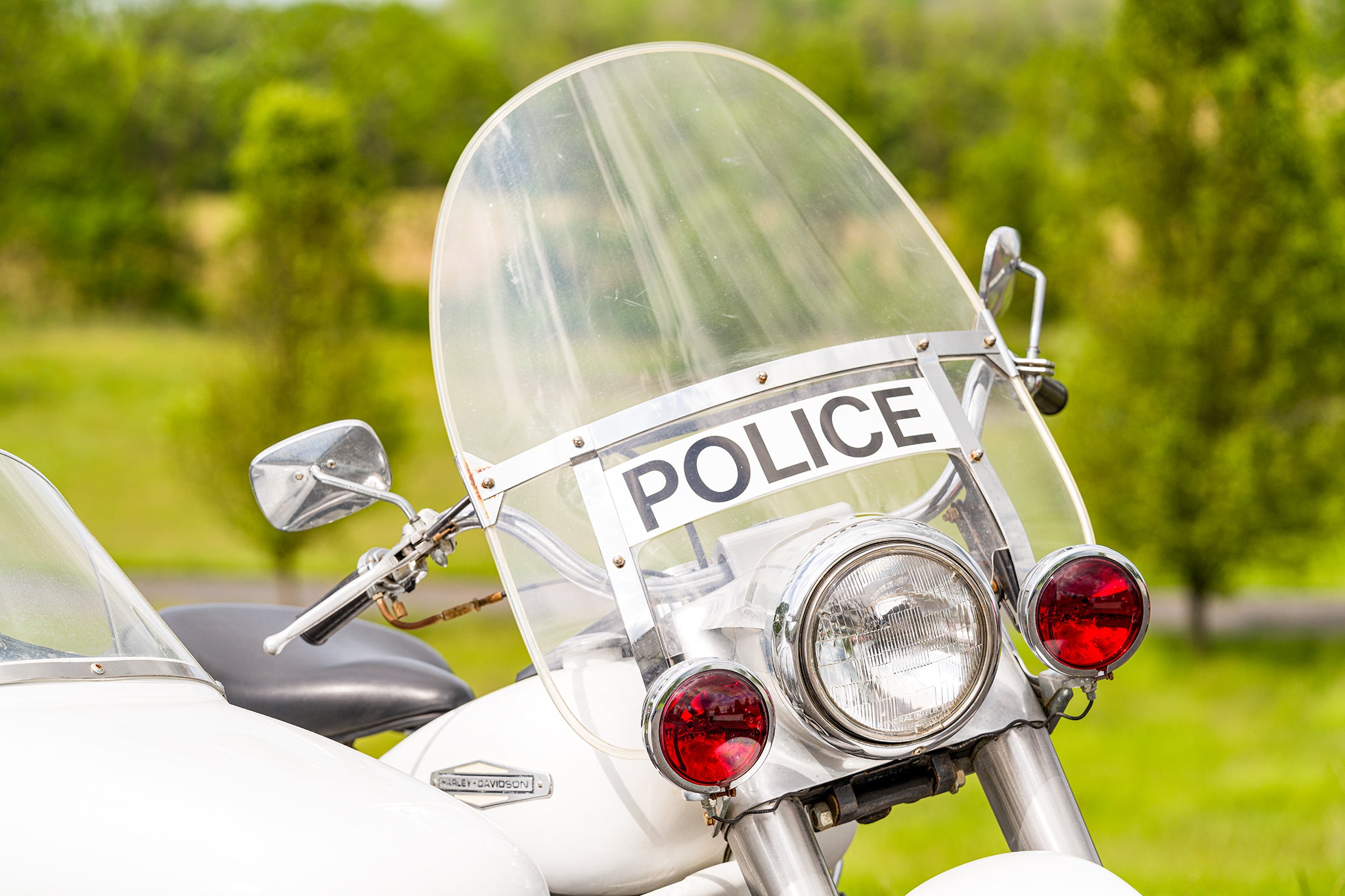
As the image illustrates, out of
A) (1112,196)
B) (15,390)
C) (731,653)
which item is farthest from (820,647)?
(15,390)

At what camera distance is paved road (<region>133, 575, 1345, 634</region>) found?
9.22 m

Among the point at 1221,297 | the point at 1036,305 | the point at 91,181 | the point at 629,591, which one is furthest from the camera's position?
the point at 91,181

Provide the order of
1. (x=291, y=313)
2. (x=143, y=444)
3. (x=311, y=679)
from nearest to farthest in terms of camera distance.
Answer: (x=311, y=679)
(x=291, y=313)
(x=143, y=444)

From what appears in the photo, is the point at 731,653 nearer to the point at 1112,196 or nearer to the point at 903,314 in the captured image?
the point at 903,314

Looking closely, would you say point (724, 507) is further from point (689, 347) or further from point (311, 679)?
point (311, 679)

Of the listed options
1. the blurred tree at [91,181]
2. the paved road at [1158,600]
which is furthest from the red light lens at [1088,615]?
the blurred tree at [91,181]

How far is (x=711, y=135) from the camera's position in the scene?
71.5 inches

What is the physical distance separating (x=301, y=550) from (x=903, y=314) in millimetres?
8644

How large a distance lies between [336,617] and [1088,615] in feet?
3.60

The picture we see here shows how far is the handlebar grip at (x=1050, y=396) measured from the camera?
1.97 meters

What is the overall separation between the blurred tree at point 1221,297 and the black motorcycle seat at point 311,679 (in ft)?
20.0

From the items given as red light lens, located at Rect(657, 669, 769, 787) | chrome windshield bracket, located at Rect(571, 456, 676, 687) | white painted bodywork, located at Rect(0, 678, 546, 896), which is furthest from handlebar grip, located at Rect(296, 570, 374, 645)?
red light lens, located at Rect(657, 669, 769, 787)

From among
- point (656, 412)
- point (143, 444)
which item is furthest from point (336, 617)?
point (143, 444)

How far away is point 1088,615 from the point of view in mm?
1495
